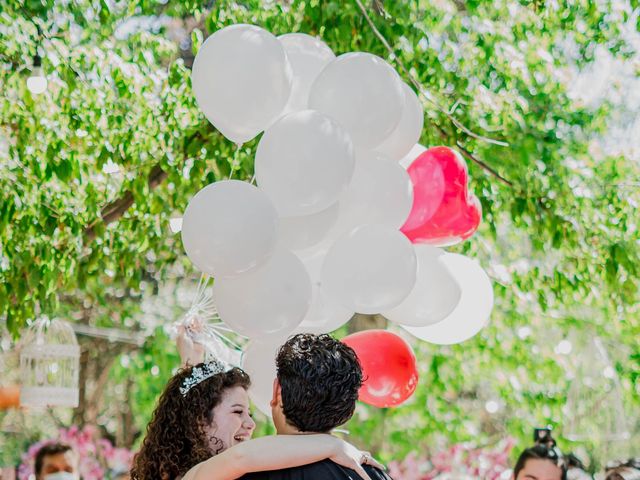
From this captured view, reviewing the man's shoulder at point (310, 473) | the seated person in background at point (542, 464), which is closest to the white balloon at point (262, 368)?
the man's shoulder at point (310, 473)

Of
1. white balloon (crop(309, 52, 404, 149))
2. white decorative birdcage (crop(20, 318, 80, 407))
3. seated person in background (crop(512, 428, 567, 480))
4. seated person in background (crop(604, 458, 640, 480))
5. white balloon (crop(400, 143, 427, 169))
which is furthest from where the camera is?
white decorative birdcage (crop(20, 318, 80, 407))

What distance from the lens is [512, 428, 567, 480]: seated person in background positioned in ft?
13.6

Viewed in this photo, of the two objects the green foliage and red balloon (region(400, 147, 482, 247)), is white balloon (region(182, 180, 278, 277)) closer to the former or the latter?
red balloon (region(400, 147, 482, 247))

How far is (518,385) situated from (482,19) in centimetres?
402

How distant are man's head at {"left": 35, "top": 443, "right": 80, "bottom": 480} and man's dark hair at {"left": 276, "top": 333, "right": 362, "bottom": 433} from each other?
9.37 ft

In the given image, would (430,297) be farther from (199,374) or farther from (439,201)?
(199,374)

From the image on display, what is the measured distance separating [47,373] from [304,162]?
359 cm

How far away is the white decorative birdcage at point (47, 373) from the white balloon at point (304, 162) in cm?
300

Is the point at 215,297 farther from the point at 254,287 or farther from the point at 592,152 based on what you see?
the point at 592,152

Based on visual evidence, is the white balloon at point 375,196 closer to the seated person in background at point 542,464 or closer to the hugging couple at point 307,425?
the hugging couple at point 307,425

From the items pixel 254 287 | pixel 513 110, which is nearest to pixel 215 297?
pixel 254 287

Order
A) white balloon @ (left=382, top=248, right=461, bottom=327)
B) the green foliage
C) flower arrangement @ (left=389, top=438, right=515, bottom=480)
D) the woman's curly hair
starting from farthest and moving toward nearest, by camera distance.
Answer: flower arrangement @ (left=389, top=438, right=515, bottom=480) < the green foliage < white balloon @ (left=382, top=248, right=461, bottom=327) < the woman's curly hair

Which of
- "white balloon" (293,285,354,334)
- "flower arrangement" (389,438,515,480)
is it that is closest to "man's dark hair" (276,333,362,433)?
"white balloon" (293,285,354,334)

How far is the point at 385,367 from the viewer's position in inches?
136
